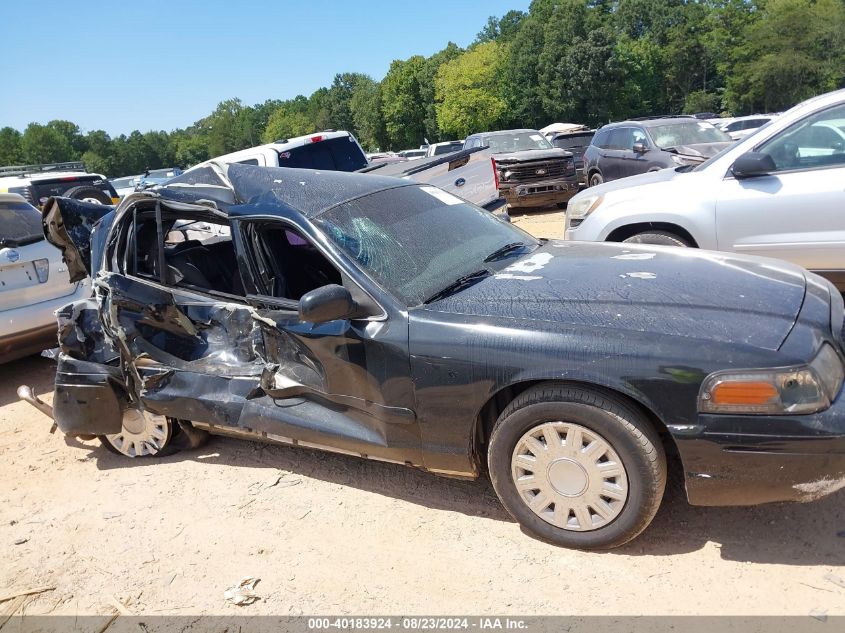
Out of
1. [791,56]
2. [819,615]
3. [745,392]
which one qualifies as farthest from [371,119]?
[819,615]

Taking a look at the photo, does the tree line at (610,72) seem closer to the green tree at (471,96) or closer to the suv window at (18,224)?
the green tree at (471,96)

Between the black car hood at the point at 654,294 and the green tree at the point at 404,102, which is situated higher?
the green tree at the point at 404,102

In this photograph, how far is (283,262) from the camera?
377 centimetres

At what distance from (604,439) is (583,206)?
3.67m

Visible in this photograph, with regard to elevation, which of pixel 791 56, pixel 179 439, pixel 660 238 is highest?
pixel 791 56

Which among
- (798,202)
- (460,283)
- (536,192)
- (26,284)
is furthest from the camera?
(536,192)

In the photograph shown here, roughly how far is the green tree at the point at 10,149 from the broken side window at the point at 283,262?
90511mm

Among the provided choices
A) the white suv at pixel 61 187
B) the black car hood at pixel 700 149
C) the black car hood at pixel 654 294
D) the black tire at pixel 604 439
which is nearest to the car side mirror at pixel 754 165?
the black car hood at pixel 654 294

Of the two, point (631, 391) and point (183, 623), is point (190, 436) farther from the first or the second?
point (631, 391)

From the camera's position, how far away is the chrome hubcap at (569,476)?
2.63m

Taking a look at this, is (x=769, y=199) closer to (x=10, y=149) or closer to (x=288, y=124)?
(x=288, y=124)

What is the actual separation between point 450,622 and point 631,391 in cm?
118

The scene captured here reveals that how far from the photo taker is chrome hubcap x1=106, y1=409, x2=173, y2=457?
406 cm

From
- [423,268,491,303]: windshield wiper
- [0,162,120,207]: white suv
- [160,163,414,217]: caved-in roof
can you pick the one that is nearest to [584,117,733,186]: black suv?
[160,163,414,217]: caved-in roof
